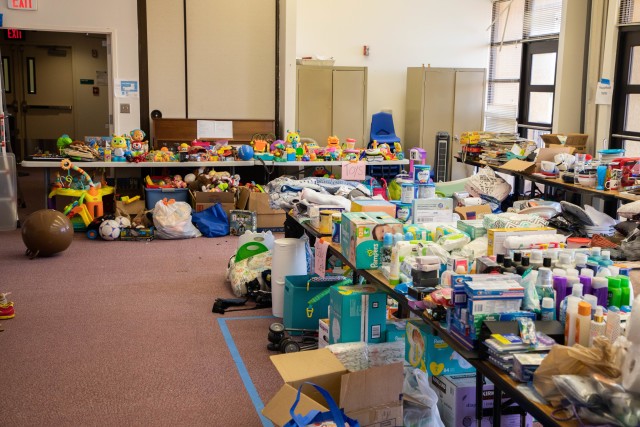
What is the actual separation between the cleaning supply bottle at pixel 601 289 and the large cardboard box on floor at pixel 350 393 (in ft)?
2.94

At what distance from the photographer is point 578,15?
30.0 feet

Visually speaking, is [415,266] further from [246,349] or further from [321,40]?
[321,40]

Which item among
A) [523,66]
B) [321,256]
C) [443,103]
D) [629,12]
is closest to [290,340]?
[321,256]

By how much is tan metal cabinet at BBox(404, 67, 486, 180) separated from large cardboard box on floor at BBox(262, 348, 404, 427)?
29.1ft

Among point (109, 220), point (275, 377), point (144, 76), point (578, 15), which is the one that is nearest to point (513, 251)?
point (275, 377)

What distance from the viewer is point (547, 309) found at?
281 centimetres

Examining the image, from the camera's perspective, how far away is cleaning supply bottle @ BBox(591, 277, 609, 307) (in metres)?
2.85

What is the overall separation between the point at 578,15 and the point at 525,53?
2026 mm

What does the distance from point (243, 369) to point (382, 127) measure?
7908 mm

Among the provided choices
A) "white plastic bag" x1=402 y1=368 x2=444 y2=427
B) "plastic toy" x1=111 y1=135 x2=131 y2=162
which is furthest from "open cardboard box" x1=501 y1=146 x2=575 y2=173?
"white plastic bag" x1=402 y1=368 x2=444 y2=427

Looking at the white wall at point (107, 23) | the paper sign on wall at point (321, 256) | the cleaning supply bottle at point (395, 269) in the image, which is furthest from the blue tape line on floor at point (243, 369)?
the white wall at point (107, 23)

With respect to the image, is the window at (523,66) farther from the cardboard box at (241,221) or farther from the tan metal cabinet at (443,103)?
the cardboard box at (241,221)

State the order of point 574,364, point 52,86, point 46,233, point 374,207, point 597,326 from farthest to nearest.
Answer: point 52,86 < point 46,233 < point 374,207 < point 597,326 < point 574,364

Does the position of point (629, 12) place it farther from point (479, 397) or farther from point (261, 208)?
point (479, 397)
